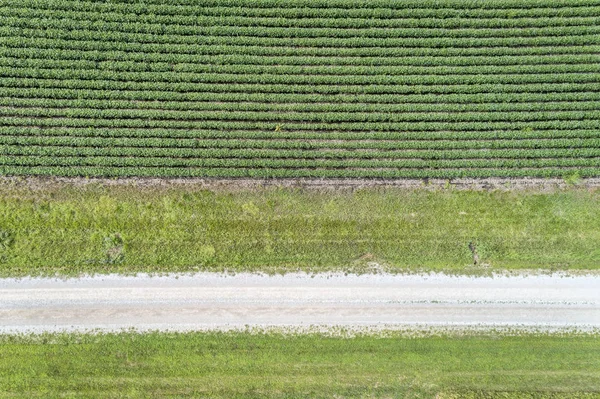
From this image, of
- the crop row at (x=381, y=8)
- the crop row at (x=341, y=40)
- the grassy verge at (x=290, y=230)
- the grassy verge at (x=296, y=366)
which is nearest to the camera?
the grassy verge at (x=296, y=366)

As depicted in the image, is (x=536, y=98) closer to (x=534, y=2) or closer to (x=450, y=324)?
(x=534, y=2)

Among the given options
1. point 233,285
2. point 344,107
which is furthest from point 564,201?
point 233,285

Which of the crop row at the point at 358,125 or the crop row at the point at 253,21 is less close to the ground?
the crop row at the point at 253,21

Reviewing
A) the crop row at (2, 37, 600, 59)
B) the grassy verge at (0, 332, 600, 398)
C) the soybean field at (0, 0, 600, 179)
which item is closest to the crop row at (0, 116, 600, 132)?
the soybean field at (0, 0, 600, 179)

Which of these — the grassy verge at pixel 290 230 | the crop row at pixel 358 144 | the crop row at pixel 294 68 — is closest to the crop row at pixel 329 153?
the crop row at pixel 358 144

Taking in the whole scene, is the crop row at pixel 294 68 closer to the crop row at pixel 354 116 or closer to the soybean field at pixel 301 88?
the soybean field at pixel 301 88

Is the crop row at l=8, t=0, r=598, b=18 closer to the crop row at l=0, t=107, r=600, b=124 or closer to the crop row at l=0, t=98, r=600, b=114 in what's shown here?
the crop row at l=0, t=98, r=600, b=114

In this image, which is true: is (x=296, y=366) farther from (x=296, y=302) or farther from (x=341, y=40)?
(x=341, y=40)
